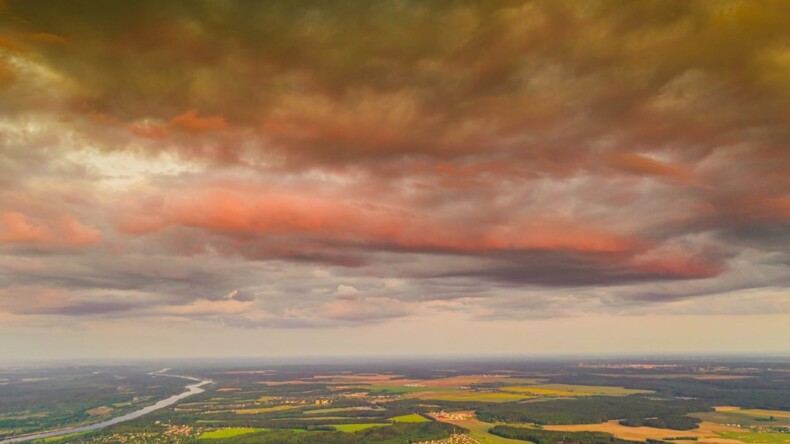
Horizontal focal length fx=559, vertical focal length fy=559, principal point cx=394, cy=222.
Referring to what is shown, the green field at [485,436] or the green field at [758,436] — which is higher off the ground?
the green field at [758,436]

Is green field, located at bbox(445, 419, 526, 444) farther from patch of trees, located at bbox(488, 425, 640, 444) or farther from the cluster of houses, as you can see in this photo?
patch of trees, located at bbox(488, 425, 640, 444)

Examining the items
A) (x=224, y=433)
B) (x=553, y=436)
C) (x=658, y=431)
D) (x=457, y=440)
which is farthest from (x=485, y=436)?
(x=224, y=433)

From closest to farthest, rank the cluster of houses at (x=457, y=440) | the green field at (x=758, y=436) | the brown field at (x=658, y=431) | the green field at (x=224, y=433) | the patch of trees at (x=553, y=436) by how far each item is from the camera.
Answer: the green field at (x=758, y=436)
the cluster of houses at (x=457, y=440)
the brown field at (x=658, y=431)
the patch of trees at (x=553, y=436)
the green field at (x=224, y=433)

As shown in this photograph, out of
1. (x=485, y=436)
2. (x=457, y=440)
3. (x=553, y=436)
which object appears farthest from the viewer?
(x=553, y=436)

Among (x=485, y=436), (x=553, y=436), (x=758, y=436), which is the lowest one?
(x=553, y=436)

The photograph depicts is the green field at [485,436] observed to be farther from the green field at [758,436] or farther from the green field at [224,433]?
the green field at [224,433]

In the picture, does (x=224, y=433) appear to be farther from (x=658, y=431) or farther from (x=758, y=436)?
(x=758, y=436)

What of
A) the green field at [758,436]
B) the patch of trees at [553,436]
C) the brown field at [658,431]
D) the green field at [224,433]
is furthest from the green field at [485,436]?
the green field at [224,433]
